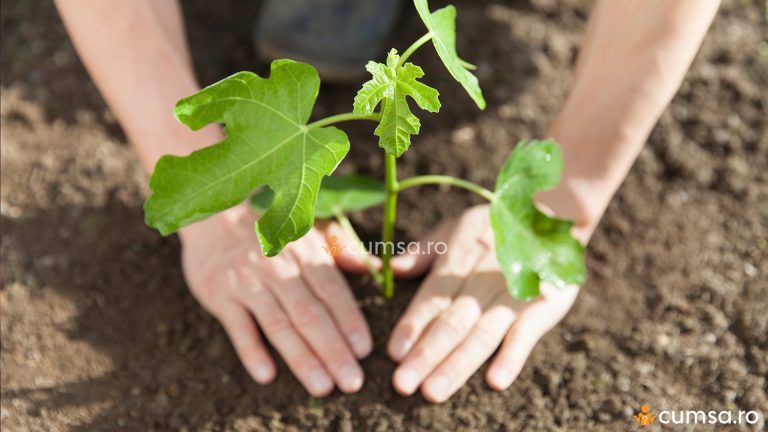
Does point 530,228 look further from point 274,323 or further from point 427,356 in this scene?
point 274,323

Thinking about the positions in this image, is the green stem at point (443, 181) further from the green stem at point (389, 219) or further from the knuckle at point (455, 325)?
the knuckle at point (455, 325)

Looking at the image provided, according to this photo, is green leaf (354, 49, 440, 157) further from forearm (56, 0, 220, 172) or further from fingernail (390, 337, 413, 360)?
forearm (56, 0, 220, 172)

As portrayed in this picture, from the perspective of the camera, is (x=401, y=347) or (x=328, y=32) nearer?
(x=401, y=347)

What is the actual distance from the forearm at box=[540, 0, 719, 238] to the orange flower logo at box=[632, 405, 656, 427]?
46cm

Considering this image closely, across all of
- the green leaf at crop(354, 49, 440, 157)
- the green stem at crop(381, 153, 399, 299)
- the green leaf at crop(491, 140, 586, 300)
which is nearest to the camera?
the green leaf at crop(354, 49, 440, 157)

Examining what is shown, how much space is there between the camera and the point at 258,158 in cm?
133

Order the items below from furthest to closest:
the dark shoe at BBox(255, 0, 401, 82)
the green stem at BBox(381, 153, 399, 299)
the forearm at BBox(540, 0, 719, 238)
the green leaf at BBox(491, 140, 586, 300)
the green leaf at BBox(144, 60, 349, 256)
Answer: the dark shoe at BBox(255, 0, 401, 82)
the forearm at BBox(540, 0, 719, 238)
the green leaf at BBox(491, 140, 586, 300)
the green stem at BBox(381, 153, 399, 299)
the green leaf at BBox(144, 60, 349, 256)

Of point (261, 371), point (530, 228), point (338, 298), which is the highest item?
point (530, 228)

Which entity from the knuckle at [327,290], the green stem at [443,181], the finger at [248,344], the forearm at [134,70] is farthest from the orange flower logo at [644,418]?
the forearm at [134,70]

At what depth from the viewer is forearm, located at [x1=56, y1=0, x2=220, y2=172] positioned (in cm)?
188

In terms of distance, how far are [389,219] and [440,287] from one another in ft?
0.92

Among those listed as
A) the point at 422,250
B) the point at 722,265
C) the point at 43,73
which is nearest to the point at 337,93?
the point at 422,250

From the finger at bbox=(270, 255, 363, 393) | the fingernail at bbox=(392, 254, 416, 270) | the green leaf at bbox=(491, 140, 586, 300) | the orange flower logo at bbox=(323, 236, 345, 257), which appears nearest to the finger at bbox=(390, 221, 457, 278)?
the fingernail at bbox=(392, 254, 416, 270)

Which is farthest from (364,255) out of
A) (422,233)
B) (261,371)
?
(261,371)
